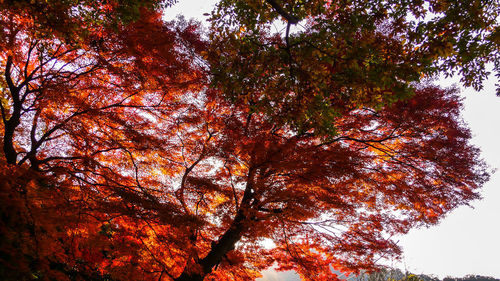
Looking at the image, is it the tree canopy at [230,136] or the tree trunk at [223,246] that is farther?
the tree trunk at [223,246]

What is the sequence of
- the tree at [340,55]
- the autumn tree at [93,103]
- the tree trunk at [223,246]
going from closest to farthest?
1. the tree at [340,55]
2. the autumn tree at [93,103]
3. the tree trunk at [223,246]

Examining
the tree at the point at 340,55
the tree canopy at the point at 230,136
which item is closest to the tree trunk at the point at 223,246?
the tree canopy at the point at 230,136

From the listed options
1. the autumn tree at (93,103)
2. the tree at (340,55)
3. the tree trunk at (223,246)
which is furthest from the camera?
the tree trunk at (223,246)

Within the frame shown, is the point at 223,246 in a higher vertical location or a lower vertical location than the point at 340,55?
lower

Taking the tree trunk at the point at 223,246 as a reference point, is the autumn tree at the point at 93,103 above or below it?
above

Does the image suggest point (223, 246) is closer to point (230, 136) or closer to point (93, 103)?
point (230, 136)

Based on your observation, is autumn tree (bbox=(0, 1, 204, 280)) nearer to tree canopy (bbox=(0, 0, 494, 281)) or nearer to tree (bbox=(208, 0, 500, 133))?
tree canopy (bbox=(0, 0, 494, 281))

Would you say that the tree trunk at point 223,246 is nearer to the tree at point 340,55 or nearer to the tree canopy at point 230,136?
the tree canopy at point 230,136

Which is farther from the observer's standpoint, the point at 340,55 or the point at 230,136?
the point at 230,136

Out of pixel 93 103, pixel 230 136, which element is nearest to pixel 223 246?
pixel 230 136

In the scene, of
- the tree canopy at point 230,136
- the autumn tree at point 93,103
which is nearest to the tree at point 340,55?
the tree canopy at point 230,136

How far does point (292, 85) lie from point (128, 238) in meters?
4.62

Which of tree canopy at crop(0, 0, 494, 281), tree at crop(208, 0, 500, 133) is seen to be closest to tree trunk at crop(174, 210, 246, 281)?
tree canopy at crop(0, 0, 494, 281)

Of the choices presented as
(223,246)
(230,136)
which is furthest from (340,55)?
(223,246)
